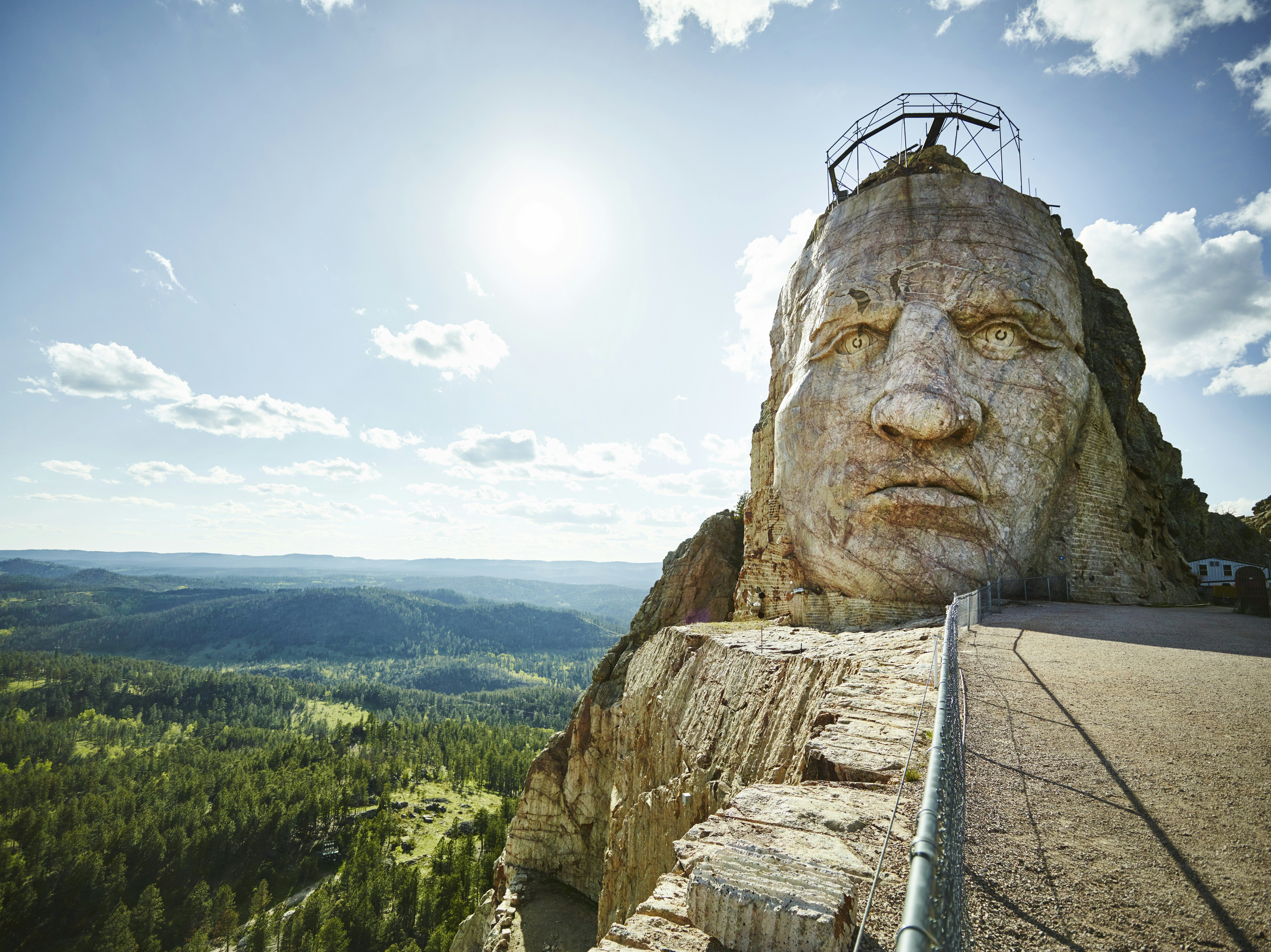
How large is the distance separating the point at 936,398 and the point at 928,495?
2.60 m

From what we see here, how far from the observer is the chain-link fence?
1.97m

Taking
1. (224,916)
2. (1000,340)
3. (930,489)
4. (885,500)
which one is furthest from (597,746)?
(224,916)

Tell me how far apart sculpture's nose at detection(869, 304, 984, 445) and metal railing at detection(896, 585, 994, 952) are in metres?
11.3

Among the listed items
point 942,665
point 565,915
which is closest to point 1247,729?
point 942,665

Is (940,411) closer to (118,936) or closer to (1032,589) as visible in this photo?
(1032,589)

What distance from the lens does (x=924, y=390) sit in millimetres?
15328

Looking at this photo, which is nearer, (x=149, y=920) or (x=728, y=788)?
(x=728, y=788)

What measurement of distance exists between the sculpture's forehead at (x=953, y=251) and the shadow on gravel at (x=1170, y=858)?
540 inches

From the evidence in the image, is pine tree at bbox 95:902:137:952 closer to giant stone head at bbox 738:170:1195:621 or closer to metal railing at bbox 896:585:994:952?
giant stone head at bbox 738:170:1195:621

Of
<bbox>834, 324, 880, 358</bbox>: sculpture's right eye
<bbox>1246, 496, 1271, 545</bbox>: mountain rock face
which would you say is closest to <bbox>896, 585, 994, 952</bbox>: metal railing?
<bbox>834, 324, 880, 358</bbox>: sculpture's right eye

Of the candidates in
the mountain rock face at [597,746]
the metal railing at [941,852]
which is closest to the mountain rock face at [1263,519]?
the mountain rock face at [597,746]

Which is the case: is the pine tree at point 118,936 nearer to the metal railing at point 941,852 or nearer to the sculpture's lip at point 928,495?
the sculpture's lip at point 928,495

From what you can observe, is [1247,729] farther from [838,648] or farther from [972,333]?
[972,333]

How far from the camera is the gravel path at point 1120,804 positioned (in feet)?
10.2
